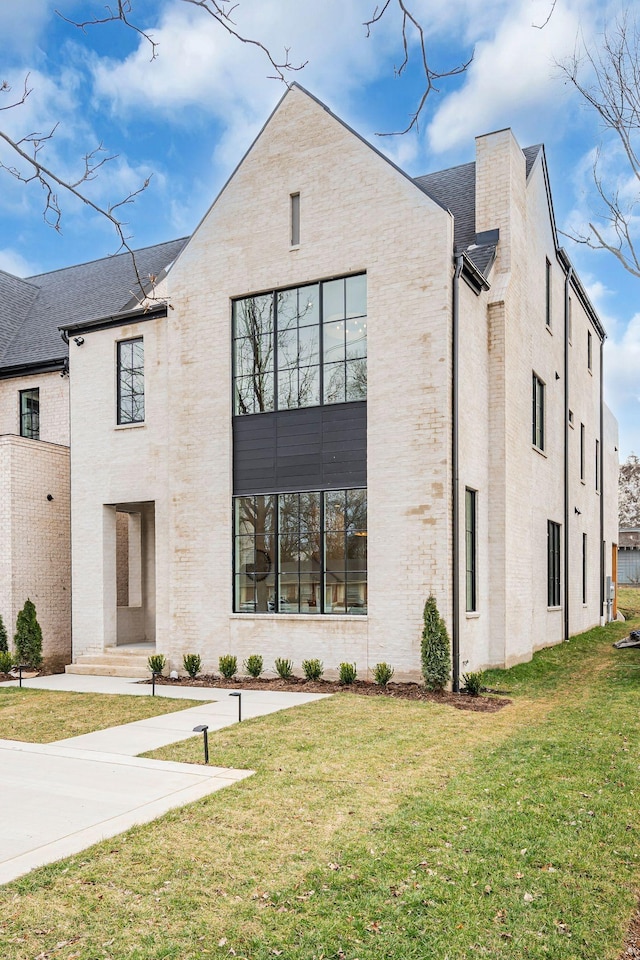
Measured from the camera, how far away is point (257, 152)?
581 inches

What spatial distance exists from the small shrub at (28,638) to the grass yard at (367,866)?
892cm

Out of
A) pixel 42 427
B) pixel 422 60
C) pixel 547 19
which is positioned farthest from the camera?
pixel 42 427

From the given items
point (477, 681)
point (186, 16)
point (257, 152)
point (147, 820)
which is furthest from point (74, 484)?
point (186, 16)

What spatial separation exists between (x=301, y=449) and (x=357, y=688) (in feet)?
14.5

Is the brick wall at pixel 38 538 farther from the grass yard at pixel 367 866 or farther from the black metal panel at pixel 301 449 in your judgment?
the grass yard at pixel 367 866

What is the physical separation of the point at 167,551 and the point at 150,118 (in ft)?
36.4

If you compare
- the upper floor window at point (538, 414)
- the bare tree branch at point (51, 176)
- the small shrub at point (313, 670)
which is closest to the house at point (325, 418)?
the small shrub at point (313, 670)

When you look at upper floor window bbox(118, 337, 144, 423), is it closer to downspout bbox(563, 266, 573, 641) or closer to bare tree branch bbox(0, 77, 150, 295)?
bare tree branch bbox(0, 77, 150, 295)

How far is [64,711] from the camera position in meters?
10.9

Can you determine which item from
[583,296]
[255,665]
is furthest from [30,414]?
[583,296]

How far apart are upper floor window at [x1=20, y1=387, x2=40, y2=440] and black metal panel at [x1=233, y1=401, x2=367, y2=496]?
7.44 m

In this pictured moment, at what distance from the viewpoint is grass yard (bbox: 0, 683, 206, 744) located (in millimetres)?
9461

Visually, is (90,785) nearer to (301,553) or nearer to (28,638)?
(301,553)

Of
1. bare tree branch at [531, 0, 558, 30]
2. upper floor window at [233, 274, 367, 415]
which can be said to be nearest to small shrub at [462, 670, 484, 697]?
upper floor window at [233, 274, 367, 415]
